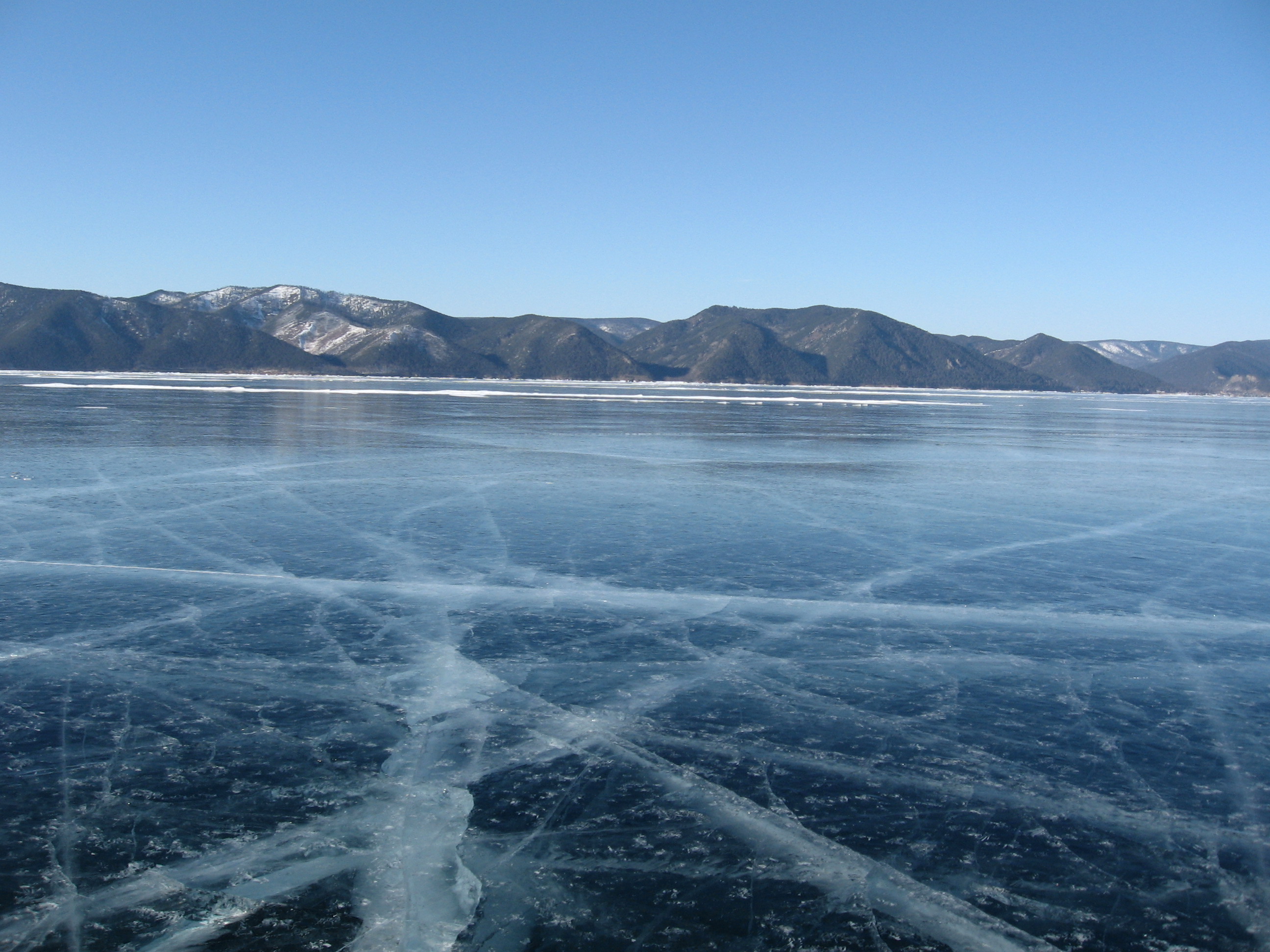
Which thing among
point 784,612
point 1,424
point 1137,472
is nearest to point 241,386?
point 1,424

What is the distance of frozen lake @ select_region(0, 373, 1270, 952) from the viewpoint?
4809 millimetres

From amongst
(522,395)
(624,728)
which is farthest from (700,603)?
(522,395)

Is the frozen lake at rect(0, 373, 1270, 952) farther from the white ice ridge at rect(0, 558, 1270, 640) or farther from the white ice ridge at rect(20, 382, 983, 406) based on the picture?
the white ice ridge at rect(20, 382, 983, 406)

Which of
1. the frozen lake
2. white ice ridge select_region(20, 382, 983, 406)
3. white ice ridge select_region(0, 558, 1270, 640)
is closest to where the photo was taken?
the frozen lake

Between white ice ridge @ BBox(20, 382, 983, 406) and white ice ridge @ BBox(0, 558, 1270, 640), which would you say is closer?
white ice ridge @ BBox(0, 558, 1270, 640)

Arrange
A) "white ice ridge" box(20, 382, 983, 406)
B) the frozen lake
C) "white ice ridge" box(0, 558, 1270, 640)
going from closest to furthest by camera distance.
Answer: the frozen lake
"white ice ridge" box(0, 558, 1270, 640)
"white ice ridge" box(20, 382, 983, 406)

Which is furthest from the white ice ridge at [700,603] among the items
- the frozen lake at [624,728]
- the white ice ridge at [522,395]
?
the white ice ridge at [522,395]

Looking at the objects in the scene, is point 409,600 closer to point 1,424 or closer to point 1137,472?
point 1137,472

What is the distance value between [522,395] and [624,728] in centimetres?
8786

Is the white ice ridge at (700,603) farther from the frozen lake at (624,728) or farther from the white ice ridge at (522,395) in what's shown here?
the white ice ridge at (522,395)

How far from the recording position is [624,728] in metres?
7.08

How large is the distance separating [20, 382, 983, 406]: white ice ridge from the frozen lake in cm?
6468

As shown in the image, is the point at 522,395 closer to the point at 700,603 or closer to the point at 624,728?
the point at 700,603

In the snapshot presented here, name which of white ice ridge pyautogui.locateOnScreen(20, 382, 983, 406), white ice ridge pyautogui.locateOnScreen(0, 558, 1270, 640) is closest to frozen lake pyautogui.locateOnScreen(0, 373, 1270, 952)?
white ice ridge pyautogui.locateOnScreen(0, 558, 1270, 640)
